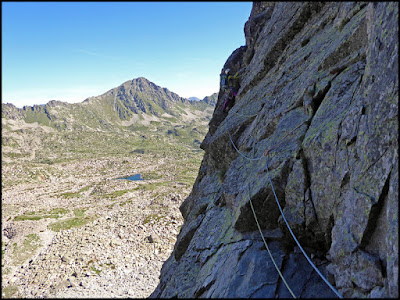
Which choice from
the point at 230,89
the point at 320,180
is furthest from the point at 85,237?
the point at 320,180

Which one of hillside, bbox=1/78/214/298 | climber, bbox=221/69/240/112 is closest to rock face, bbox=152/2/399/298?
climber, bbox=221/69/240/112

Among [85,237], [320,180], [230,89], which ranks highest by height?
[230,89]

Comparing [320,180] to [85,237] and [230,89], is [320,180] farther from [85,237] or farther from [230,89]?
[85,237]

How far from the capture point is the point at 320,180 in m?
8.16

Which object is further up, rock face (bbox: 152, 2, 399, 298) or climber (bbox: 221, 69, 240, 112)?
climber (bbox: 221, 69, 240, 112)

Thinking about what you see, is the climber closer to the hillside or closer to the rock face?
the rock face

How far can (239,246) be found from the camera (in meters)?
10.0

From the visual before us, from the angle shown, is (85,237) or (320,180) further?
(85,237)

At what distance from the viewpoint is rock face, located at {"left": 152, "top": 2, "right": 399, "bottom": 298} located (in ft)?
19.7

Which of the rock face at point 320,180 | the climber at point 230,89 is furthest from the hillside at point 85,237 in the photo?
the climber at point 230,89

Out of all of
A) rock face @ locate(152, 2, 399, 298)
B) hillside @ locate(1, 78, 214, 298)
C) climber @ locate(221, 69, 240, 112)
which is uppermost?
climber @ locate(221, 69, 240, 112)

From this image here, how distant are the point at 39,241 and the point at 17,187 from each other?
6855 cm

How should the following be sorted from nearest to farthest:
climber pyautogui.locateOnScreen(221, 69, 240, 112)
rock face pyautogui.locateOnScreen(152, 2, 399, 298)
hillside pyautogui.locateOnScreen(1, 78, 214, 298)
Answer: rock face pyautogui.locateOnScreen(152, 2, 399, 298) < climber pyautogui.locateOnScreen(221, 69, 240, 112) < hillside pyautogui.locateOnScreen(1, 78, 214, 298)

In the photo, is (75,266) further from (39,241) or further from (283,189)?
(283,189)
